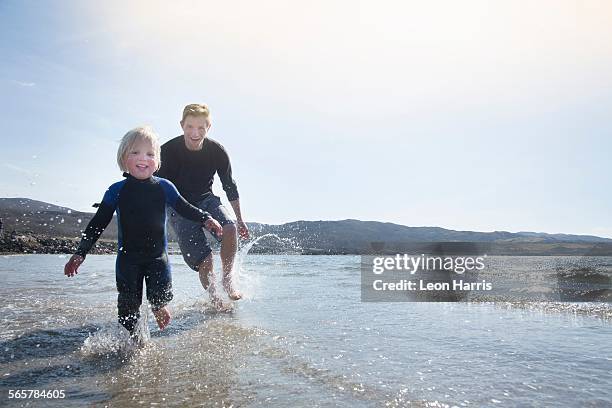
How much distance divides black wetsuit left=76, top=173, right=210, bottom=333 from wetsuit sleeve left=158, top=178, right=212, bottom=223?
Result: 15 centimetres

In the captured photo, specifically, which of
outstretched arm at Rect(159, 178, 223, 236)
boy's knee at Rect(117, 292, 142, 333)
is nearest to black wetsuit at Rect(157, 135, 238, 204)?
outstretched arm at Rect(159, 178, 223, 236)

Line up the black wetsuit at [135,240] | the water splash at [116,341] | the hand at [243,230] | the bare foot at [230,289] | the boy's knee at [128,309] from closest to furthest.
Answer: the water splash at [116,341] → the boy's knee at [128,309] → the black wetsuit at [135,240] → the bare foot at [230,289] → the hand at [243,230]

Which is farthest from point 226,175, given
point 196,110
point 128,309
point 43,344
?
point 43,344

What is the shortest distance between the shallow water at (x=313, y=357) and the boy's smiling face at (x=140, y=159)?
1419 millimetres

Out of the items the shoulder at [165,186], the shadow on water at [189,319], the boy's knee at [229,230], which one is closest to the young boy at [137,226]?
the shoulder at [165,186]

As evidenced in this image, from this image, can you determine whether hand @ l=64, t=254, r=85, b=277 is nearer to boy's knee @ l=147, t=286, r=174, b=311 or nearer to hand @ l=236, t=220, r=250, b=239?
boy's knee @ l=147, t=286, r=174, b=311

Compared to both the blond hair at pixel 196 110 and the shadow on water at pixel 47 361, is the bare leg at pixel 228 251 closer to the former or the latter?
the blond hair at pixel 196 110

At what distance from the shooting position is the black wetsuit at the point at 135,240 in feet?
13.0

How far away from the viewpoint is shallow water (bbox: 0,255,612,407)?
2451 mm

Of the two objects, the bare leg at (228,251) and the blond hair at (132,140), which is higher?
the blond hair at (132,140)

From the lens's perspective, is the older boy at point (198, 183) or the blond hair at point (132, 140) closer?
the blond hair at point (132, 140)

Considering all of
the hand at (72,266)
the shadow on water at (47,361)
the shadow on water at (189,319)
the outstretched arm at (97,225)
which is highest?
the outstretched arm at (97,225)

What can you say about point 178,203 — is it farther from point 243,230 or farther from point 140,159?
point 243,230

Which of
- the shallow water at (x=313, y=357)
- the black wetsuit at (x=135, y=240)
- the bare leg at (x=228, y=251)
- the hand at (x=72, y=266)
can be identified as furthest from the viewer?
the bare leg at (x=228, y=251)
